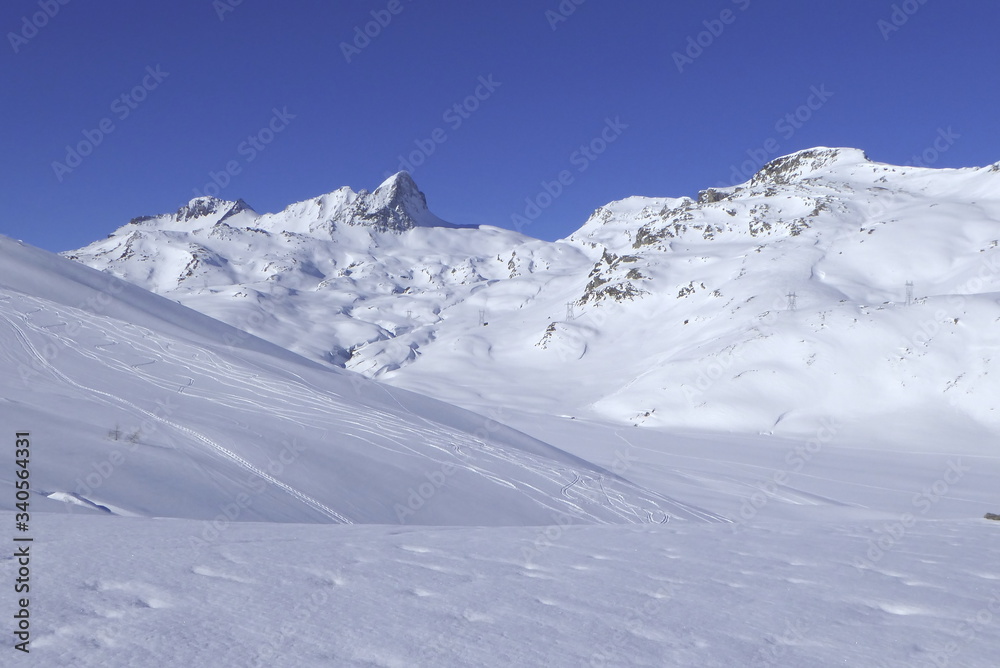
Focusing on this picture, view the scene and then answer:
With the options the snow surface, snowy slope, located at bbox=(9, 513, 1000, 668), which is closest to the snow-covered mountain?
the snow surface

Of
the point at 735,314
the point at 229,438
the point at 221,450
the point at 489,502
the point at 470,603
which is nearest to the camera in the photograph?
the point at 470,603

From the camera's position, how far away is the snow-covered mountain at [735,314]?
36406mm

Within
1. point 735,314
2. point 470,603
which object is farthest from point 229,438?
point 735,314

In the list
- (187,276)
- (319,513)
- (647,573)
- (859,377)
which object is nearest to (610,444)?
(859,377)

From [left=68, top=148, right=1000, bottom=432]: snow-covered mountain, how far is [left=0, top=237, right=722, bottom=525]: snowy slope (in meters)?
26.1

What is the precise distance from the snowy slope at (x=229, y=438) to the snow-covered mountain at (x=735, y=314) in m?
26.1

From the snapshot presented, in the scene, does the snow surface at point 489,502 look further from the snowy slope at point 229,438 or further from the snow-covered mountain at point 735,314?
the snow-covered mountain at point 735,314

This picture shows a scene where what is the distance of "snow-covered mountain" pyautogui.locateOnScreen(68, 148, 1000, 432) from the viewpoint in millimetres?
36406

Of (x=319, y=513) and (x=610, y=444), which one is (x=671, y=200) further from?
(x=319, y=513)

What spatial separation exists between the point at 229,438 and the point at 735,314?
4906 cm

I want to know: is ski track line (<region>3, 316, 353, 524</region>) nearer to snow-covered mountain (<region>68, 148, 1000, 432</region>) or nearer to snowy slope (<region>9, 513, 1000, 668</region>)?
snowy slope (<region>9, 513, 1000, 668</region>)

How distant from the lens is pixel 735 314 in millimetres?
52375

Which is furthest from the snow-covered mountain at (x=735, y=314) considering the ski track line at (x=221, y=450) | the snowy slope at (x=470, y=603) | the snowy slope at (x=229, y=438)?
the snowy slope at (x=470, y=603)

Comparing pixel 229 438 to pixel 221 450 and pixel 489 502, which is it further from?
pixel 489 502
